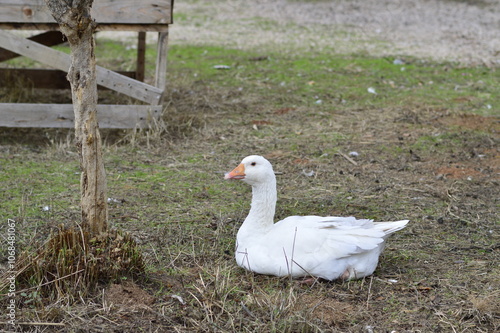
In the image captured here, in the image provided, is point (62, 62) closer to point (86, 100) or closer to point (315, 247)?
point (86, 100)

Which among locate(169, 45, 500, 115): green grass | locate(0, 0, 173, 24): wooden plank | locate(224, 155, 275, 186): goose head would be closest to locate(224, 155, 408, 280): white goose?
locate(224, 155, 275, 186): goose head

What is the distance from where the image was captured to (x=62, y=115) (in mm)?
8031

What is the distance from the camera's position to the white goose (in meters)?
4.66

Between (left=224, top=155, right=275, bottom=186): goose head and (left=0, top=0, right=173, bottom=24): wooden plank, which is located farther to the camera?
(left=0, top=0, right=173, bottom=24): wooden plank

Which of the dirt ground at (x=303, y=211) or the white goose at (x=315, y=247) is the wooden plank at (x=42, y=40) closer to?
the dirt ground at (x=303, y=211)

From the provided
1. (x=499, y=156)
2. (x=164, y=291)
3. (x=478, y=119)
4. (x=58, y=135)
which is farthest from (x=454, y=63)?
(x=164, y=291)

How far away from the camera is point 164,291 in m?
4.54

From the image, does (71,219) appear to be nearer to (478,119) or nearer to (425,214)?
(425,214)

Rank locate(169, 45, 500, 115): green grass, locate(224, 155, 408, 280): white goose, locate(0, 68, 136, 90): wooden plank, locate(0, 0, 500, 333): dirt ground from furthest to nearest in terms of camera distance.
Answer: locate(169, 45, 500, 115): green grass < locate(0, 68, 136, 90): wooden plank < locate(224, 155, 408, 280): white goose < locate(0, 0, 500, 333): dirt ground

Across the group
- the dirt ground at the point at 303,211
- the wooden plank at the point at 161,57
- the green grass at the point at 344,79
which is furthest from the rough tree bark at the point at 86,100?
the green grass at the point at 344,79

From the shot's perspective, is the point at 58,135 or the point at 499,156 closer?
the point at 499,156

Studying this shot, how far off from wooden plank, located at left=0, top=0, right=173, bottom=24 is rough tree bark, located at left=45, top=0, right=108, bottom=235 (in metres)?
3.54

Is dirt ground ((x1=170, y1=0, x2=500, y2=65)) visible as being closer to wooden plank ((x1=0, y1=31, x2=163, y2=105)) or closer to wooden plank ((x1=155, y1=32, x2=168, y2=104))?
wooden plank ((x1=155, y1=32, x2=168, y2=104))

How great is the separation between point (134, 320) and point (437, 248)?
8.53 feet
